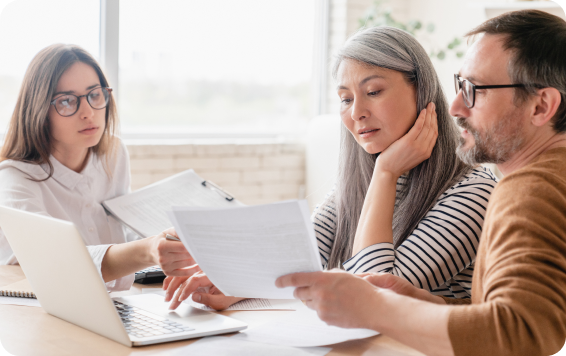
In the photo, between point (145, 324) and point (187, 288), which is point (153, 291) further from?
point (145, 324)

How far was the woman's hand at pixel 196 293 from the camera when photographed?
1241 millimetres

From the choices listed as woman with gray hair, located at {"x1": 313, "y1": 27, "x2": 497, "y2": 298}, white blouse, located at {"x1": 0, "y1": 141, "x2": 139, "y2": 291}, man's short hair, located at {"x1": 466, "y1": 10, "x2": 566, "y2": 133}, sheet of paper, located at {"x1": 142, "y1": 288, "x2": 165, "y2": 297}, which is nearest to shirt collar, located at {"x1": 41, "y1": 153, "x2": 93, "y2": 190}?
white blouse, located at {"x1": 0, "y1": 141, "x2": 139, "y2": 291}

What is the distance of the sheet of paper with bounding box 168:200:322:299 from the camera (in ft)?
2.90

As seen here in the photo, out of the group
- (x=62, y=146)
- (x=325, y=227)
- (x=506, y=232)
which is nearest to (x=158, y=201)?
(x=62, y=146)

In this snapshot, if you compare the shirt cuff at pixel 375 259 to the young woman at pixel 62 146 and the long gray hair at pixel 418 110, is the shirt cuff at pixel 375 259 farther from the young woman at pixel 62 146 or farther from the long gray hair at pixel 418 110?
the young woman at pixel 62 146

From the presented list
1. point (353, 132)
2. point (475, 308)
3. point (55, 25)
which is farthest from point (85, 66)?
point (475, 308)

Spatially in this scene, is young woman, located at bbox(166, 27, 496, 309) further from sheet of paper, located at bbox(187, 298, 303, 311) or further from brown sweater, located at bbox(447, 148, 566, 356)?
brown sweater, located at bbox(447, 148, 566, 356)

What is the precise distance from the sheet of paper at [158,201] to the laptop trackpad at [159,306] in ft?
1.27

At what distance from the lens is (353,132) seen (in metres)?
1.57

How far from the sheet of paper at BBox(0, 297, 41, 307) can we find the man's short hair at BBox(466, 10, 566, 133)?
45.5 inches

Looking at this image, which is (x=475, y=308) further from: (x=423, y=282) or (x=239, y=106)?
(x=239, y=106)

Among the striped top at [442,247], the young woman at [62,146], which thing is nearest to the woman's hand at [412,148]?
the striped top at [442,247]

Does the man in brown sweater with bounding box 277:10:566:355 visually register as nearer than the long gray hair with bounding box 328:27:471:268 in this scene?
Yes

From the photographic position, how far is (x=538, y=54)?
1054mm
